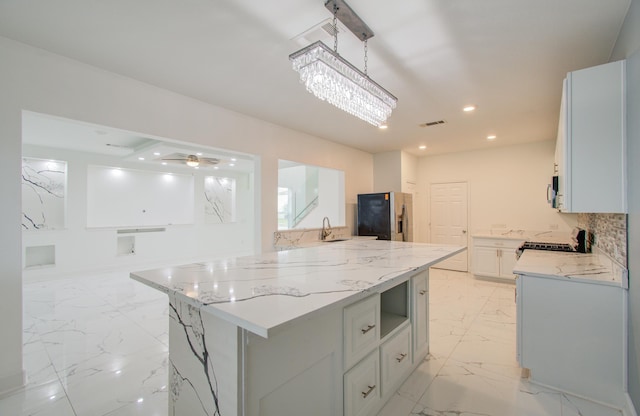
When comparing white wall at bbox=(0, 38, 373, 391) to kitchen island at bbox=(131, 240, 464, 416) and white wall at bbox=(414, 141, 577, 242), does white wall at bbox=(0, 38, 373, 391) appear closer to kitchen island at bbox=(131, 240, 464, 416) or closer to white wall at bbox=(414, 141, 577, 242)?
kitchen island at bbox=(131, 240, 464, 416)

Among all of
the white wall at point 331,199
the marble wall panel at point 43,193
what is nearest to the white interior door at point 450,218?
the white wall at point 331,199

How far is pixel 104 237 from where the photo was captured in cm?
577

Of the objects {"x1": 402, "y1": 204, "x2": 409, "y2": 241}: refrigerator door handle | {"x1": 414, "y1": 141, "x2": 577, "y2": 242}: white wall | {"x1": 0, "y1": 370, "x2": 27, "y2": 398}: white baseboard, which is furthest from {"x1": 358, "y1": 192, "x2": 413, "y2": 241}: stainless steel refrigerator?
{"x1": 0, "y1": 370, "x2": 27, "y2": 398}: white baseboard

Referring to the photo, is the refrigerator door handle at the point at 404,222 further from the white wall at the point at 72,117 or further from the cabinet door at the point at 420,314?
the cabinet door at the point at 420,314

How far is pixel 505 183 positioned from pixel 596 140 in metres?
3.90

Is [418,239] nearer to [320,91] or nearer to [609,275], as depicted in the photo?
[609,275]

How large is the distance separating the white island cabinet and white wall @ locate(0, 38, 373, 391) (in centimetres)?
285

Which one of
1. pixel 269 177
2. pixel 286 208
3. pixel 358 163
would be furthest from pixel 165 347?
pixel 286 208

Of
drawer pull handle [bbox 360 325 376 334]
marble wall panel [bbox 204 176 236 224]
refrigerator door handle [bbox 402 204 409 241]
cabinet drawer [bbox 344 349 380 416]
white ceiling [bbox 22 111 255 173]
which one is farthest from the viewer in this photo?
marble wall panel [bbox 204 176 236 224]

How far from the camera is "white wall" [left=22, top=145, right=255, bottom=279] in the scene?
5197 mm

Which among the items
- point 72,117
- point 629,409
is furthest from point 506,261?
point 72,117

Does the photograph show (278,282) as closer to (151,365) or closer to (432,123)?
(151,365)

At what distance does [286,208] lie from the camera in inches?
359

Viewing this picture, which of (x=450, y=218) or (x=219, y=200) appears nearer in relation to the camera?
(x=450, y=218)
